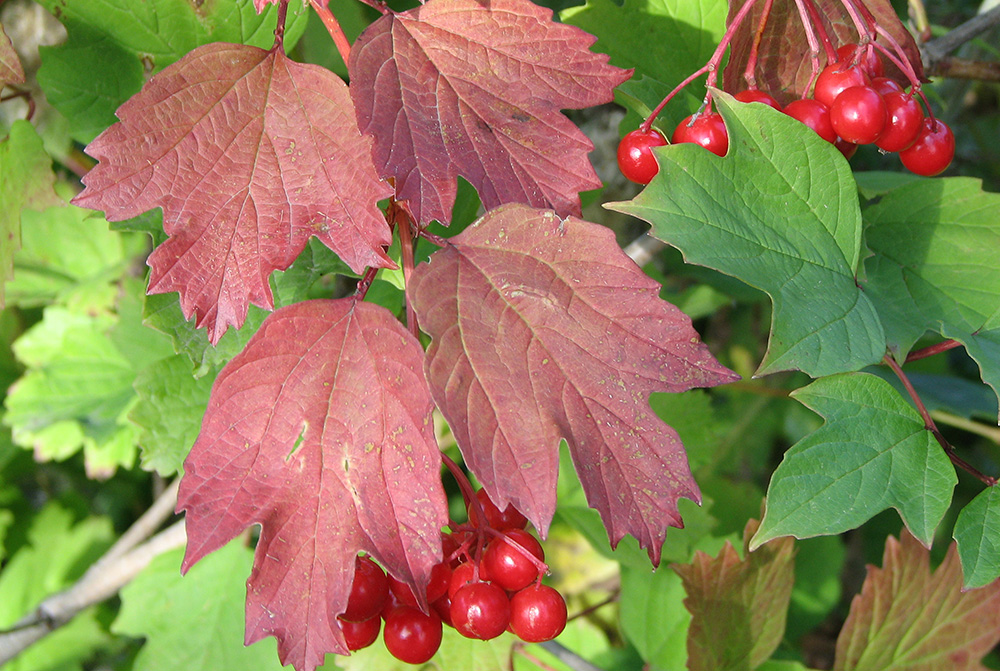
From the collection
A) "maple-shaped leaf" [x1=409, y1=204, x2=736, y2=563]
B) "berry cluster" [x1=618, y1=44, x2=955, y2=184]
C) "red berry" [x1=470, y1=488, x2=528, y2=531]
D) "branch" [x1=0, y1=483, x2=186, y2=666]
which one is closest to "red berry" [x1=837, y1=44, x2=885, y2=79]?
"berry cluster" [x1=618, y1=44, x2=955, y2=184]

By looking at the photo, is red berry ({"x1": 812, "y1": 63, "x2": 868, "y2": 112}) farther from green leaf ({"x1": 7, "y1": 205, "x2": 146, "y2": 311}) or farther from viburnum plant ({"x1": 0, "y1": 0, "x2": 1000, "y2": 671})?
green leaf ({"x1": 7, "y1": 205, "x2": 146, "y2": 311})

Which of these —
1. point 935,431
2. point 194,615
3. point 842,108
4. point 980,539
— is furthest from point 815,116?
point 194,615

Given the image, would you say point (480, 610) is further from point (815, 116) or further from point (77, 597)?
point (77, 597)

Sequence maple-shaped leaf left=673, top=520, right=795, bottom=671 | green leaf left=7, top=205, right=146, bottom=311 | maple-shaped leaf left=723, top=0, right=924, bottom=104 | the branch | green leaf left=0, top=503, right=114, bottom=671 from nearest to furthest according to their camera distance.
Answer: maple-shaped leaf left=723, top=0, right=924, bottom=104 < maple-shaped leaf left=673, top=520, right=795, bottom=671 < the branch < green leaf left=7, top=205, right=146, bottom=311 < green leaf left=0, top=503, right=114, bottom=671

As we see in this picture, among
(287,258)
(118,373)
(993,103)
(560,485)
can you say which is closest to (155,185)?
(287,258)

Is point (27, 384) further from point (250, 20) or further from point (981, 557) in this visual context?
point (981, 557)

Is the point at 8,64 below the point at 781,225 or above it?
above
